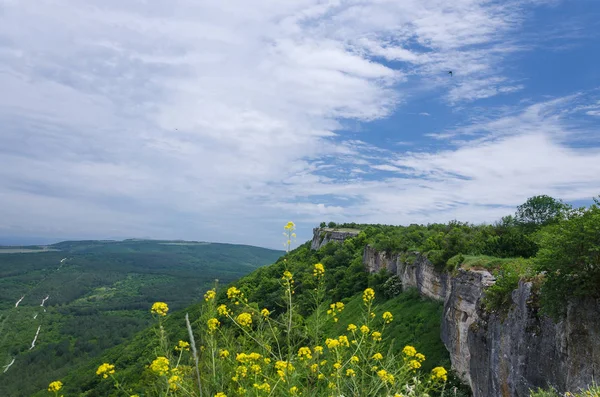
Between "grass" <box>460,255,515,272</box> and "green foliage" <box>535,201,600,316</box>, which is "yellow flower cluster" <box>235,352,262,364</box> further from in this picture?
"grass" <box>460,255,515,272</box>

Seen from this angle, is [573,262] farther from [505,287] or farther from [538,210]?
[538,210]

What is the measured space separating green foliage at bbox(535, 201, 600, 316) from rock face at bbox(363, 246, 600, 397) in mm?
408

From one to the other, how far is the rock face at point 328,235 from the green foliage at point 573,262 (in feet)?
161

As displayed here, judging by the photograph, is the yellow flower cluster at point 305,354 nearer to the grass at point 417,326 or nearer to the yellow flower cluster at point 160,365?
the yellow flower cluster at point 160,365

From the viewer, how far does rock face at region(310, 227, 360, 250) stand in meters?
62.8

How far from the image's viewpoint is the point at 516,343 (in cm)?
1256

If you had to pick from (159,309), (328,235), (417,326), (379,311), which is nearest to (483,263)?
(417,326)

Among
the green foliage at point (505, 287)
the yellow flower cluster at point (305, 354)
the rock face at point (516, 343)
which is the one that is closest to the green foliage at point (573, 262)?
the rock face at point (516, 343)

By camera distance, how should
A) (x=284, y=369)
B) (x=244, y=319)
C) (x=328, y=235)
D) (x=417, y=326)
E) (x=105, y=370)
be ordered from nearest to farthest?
(x=284, y=369)
(x=105, y=370)
(x=244, y=319)
(x=417, y=326)
(x=328, y=235)

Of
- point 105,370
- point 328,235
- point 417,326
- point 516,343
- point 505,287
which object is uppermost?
point 328,235

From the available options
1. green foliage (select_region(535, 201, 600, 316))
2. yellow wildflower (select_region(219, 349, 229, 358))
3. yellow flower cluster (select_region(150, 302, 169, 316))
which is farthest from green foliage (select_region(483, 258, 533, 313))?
yellow flower cluster (select_region(150, 302, 169, 316))

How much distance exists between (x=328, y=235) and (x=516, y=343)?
55375 millimetres

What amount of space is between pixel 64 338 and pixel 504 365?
162 m

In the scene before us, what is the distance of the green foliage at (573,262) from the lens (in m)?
9.83
